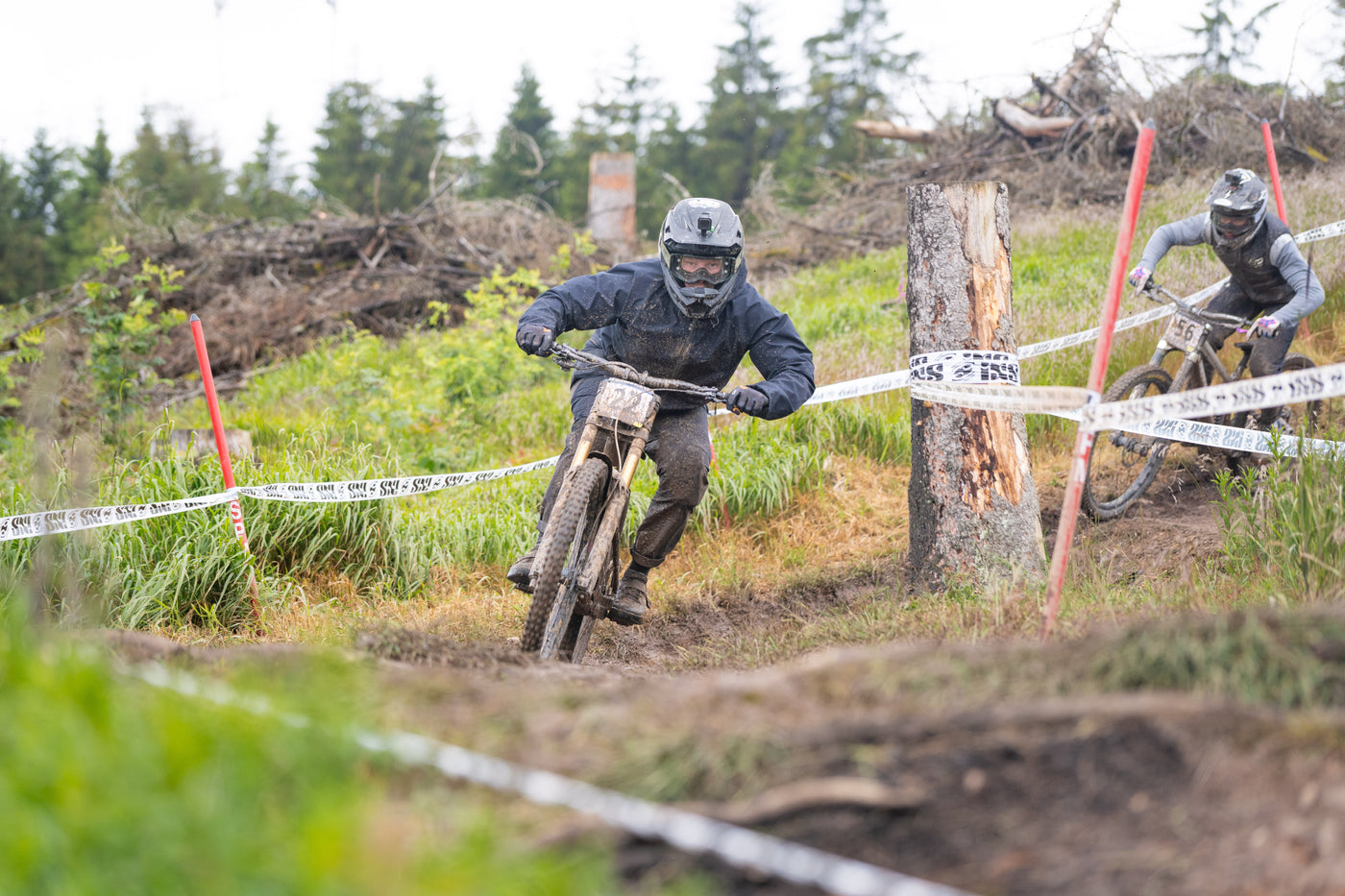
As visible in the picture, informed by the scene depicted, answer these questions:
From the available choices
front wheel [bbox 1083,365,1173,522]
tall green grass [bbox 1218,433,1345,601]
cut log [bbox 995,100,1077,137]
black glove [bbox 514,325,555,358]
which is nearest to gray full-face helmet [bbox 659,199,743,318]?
black glove [bbox 514,325,555,358]

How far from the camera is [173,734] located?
1844mm

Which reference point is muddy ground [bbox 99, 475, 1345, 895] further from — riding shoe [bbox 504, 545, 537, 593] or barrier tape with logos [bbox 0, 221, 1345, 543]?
riding shoe [bbox 504, 545, 537, 593]

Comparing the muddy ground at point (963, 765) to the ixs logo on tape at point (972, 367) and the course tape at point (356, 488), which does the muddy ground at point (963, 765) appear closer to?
the ixs logo on tape at point (972, 367)

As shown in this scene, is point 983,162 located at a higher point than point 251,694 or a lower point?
higher

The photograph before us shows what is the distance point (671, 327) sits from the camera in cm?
532

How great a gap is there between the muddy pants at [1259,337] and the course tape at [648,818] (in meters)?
6.73

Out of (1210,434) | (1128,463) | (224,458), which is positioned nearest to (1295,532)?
(1210,434)

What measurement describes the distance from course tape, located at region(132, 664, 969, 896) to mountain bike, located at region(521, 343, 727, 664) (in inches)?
88.0

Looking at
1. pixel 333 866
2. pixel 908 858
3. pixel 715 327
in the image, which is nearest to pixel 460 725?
pixel 333 866

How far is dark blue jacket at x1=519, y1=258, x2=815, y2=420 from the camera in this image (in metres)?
5.24

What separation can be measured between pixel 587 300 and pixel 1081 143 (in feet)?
43.9

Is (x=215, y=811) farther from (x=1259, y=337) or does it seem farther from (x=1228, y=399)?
(x=1259, y=337)

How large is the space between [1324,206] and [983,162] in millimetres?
6350

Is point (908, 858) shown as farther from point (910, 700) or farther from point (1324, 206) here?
point (1324, 206)
